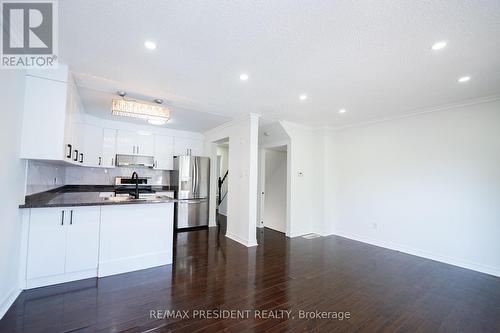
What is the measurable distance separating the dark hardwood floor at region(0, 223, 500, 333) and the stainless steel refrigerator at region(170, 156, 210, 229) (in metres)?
1.77

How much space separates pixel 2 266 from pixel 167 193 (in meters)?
3.66

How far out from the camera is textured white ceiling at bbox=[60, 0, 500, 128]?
1.66 metres

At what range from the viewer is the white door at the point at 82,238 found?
2.60m

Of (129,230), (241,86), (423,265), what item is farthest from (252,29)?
(423,265)

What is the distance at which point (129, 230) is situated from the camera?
298cm

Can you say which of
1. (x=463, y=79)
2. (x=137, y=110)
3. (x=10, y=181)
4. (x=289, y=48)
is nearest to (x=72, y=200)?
(x=10, y=181)

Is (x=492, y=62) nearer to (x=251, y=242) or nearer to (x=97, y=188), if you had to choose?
(x=251, y=242)

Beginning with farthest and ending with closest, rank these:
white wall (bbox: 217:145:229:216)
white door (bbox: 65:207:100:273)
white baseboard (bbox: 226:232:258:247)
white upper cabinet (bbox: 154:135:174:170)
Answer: white wall (bbox: 217:145:229:216), white upper cabinet (bbox: 154:135:174:170), white baseboard (bbox: 226:232:258:247), white door (bbox: 65:207:100:273)

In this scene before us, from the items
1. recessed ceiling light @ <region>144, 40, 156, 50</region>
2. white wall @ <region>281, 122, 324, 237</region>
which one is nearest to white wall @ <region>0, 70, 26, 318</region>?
recessed ceiling light @ <region>144, 40, 156, 50</region>

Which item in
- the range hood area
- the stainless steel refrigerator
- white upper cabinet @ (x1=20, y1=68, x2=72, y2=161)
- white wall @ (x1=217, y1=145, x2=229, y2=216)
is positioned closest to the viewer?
white upper cabinet @ (x1=20, y1=68, x2=72, y2=161)

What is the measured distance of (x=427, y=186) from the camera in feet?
12.7

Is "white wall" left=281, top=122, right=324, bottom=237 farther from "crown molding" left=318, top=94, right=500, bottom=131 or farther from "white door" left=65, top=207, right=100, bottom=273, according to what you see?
"white door" left=65, top=207, right=100, bottom=273

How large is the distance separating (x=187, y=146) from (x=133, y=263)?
143 inches

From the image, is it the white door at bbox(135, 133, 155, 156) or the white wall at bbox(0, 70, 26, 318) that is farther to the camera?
the white door at bbox(135, 133, 155, 156)
